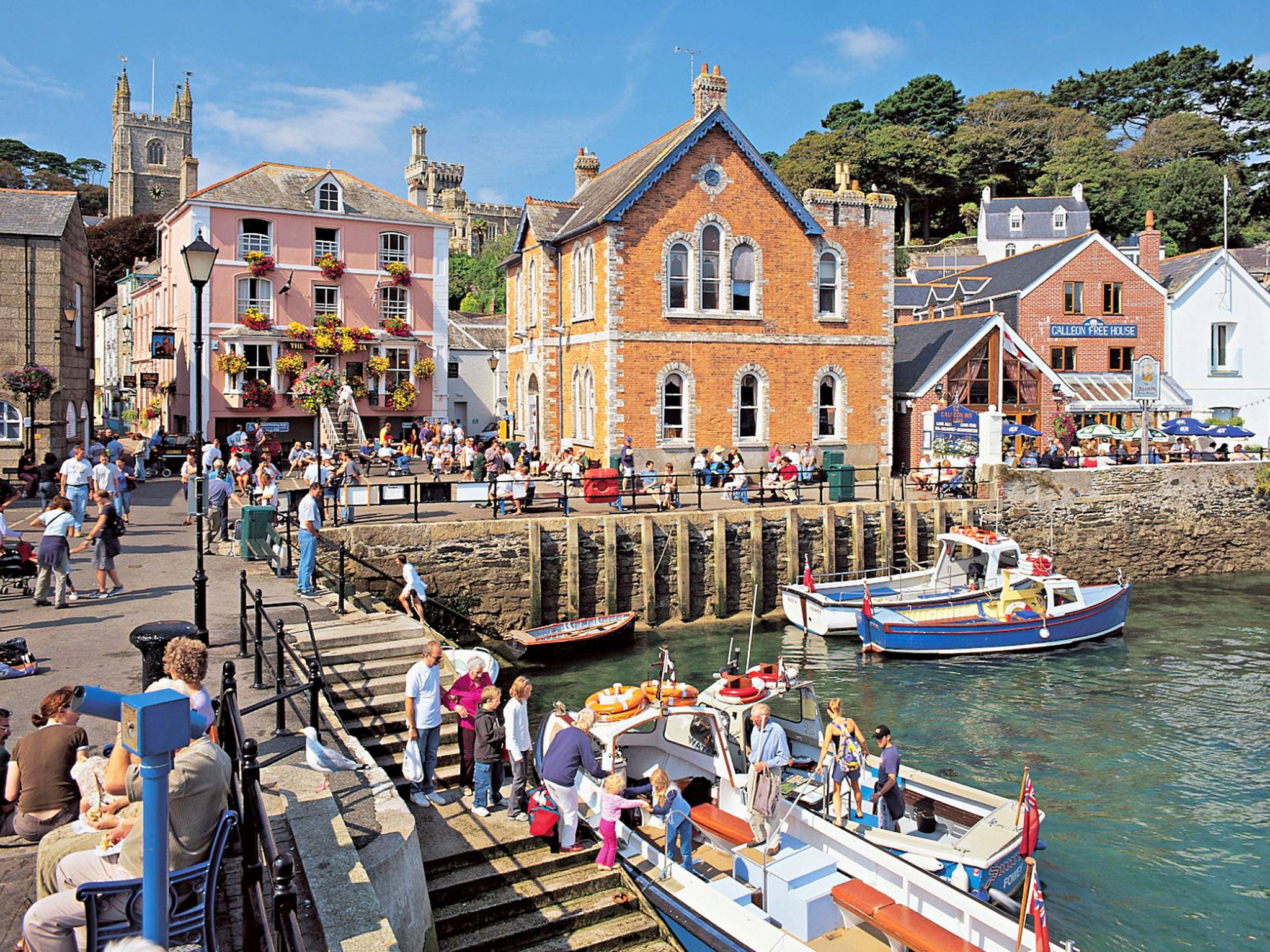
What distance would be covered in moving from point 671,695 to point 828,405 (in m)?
20.9

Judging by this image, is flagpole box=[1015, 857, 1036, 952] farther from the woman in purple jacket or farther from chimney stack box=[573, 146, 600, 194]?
chimney stack box=[573, 146, 600, 194]

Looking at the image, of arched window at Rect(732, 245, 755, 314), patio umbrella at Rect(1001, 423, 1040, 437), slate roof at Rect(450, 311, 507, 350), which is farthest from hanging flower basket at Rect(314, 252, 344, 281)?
patio umbrella at Rect(1001, 423, 1040, 437)

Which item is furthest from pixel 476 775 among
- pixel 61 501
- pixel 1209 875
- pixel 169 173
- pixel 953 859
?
pixel 169 173

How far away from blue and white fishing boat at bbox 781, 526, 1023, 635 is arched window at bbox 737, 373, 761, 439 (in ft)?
23.1

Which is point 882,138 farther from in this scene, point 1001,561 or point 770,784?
point 770,784

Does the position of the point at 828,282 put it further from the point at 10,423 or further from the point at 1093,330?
the point at 10,423

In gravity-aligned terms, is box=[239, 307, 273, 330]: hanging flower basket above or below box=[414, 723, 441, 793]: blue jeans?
above

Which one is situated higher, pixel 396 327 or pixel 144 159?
pixel 144 159

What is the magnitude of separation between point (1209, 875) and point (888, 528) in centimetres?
1426

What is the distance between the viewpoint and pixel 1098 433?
34.2 metres

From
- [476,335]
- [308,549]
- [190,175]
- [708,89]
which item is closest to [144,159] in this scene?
[190,175]

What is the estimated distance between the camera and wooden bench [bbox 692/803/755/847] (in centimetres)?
1084

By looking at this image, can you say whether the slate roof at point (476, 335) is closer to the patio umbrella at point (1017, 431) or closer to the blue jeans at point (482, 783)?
the patio umbrella at point (1017, 431)

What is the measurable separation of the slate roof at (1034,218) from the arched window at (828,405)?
43.8 meters
